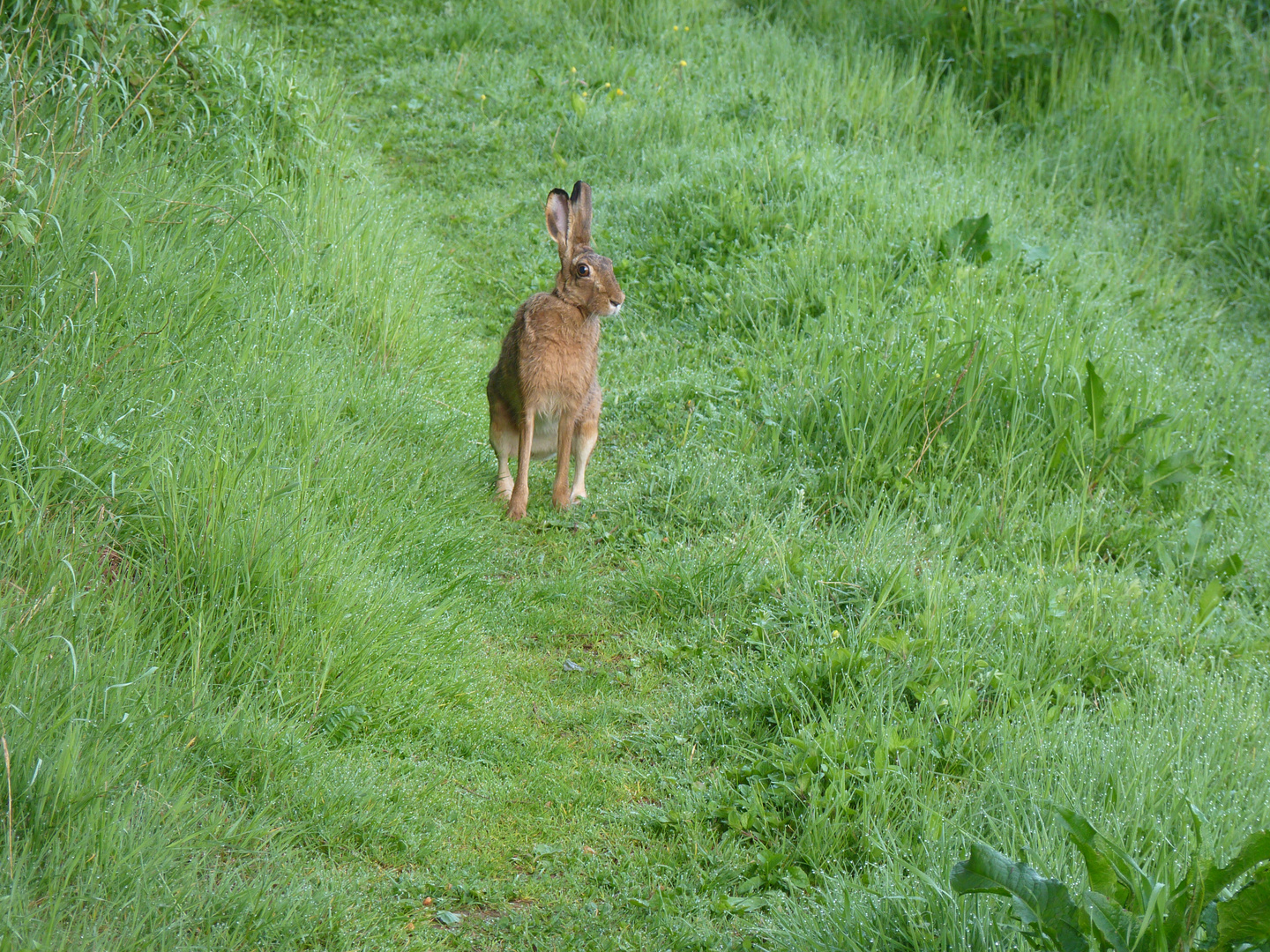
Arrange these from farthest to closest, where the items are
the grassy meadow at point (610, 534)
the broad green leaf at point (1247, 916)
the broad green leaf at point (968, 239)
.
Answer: the broad green leaf at point (968, 239), the grassy meadow at point (610, 534), the broad green leaf at point (1247, 916)

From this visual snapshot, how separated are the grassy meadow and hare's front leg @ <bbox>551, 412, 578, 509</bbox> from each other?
108 millimetres

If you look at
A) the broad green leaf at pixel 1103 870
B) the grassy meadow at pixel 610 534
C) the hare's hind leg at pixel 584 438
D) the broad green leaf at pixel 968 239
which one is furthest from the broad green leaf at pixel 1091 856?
the broad green leaf at pixel 968 239

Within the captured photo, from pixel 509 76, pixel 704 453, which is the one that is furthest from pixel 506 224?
pixel 704 453

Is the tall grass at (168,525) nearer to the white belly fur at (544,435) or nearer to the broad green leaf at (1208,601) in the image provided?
the white belly fur at (544,435)

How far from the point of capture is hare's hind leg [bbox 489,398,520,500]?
5.38 meters

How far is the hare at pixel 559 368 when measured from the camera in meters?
5.24

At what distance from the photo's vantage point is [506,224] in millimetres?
8102

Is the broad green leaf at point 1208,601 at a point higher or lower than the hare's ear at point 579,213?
lower

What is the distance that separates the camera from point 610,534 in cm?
512

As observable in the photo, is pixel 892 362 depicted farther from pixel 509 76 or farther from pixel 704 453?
pixel 509 76

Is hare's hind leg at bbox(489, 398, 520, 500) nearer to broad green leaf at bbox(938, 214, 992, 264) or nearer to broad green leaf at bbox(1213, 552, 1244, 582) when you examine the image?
broad green leaf at bbox(938, 214, 992, 264)

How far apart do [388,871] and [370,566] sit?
1244 mm

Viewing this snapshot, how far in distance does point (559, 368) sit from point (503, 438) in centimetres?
44

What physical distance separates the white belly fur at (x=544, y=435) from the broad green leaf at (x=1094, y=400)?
248 cm
